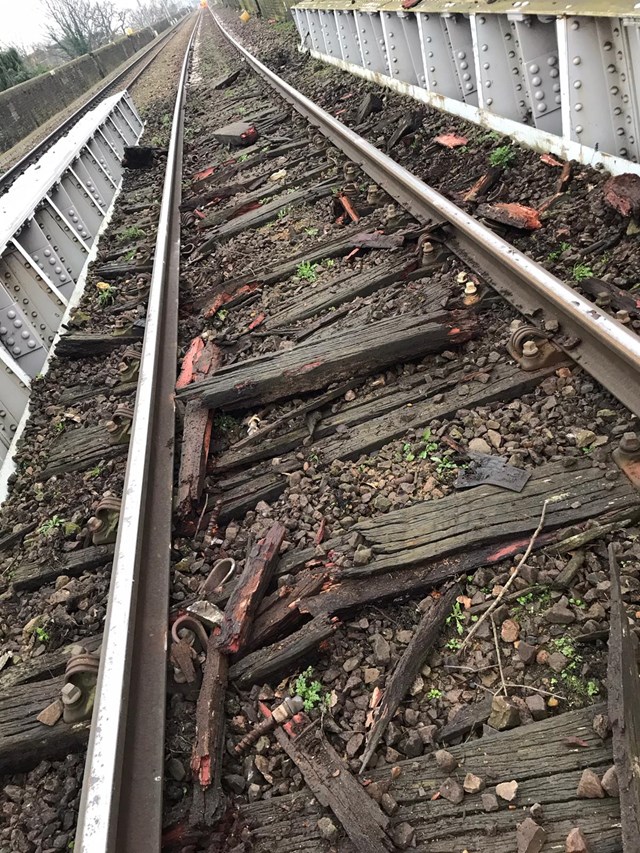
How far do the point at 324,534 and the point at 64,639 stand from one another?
4.07 ft

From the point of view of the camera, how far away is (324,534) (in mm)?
2783

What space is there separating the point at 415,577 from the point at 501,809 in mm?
828

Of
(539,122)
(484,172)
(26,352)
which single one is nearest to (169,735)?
(26,352)

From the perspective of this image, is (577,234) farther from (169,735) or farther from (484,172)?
(169,735)

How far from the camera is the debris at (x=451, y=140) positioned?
6.16m

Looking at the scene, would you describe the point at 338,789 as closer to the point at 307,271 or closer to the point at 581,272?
the point at 581,272

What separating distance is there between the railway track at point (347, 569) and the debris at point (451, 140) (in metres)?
1.96

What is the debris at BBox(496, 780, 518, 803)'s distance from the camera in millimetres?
1800

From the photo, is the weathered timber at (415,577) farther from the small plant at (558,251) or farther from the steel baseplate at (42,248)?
the steel baseplate at (42,248)

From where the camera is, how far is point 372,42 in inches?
374

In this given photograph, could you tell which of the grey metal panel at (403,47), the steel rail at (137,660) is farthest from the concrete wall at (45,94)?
the steel rail at (137,660)

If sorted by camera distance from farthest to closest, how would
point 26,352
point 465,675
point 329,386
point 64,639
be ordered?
point 26,352 < point 329,386 < point 64,639 < point 465,675

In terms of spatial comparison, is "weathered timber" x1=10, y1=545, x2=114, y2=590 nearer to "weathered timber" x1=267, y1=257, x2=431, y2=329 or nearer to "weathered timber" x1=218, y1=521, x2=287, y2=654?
"weathered timber" x1=218, y1=521, x2=287, y2=654

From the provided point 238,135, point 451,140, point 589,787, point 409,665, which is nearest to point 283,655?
point 409,665
